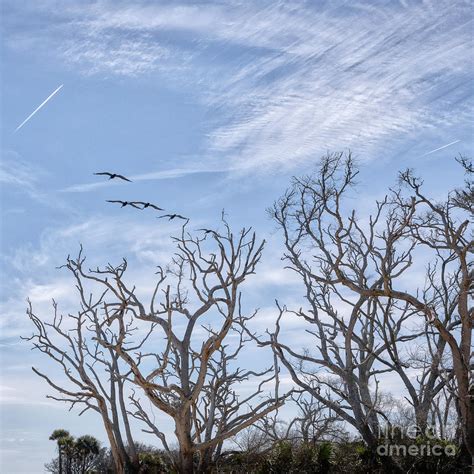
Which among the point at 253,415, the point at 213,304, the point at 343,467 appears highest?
the point at 213,304

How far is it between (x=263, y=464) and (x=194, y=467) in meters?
1.87

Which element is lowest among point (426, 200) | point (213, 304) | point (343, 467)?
point (343, 467)

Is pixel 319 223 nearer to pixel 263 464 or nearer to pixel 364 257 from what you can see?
pixel 364 257

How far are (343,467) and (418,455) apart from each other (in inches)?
77.4

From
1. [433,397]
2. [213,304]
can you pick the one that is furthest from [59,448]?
[213,304]

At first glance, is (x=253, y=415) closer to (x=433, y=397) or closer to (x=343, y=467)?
(x=343, y=467)

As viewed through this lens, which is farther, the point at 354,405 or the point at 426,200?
the point at 354,405

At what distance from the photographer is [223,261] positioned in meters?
16.2

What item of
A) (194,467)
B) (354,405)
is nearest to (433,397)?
(354,405)

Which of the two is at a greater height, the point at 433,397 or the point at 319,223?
the point at 319,223

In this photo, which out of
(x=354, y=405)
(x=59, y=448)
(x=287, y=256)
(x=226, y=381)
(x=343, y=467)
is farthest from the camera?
(x=59, y=448)

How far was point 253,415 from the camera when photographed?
16.6m

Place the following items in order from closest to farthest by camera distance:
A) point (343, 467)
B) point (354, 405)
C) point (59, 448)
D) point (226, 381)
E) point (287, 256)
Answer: point (343, 467)
point (226, 381)
point (354, 405)
point (287, 256)
point (59, 448)

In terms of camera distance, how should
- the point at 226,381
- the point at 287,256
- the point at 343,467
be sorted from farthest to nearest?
the point at 287,256, the point at 226,381, the point at 343,467
